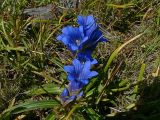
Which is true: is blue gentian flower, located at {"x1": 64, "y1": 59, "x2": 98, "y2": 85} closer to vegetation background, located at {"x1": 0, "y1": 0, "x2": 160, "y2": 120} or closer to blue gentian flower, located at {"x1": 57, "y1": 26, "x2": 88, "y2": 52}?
blue gentian flower, located at {"x1": 57, "y1": 26, "x2": 88, "y2": 52}

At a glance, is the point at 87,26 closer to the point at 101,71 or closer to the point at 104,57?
the point at 101,71

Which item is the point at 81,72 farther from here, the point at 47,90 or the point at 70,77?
the point at 47,90

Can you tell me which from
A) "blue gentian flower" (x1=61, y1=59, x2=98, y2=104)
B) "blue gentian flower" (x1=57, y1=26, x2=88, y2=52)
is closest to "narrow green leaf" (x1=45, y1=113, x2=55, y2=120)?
"blue gentian flower" (x1=61, y1=59, x2=98, y2=104)

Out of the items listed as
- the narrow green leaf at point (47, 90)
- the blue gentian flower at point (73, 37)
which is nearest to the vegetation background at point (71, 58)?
the narrow green leaf at point (47, 90)

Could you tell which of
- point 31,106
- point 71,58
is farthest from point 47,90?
point 71,58

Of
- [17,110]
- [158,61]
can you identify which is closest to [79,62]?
[17,110]
